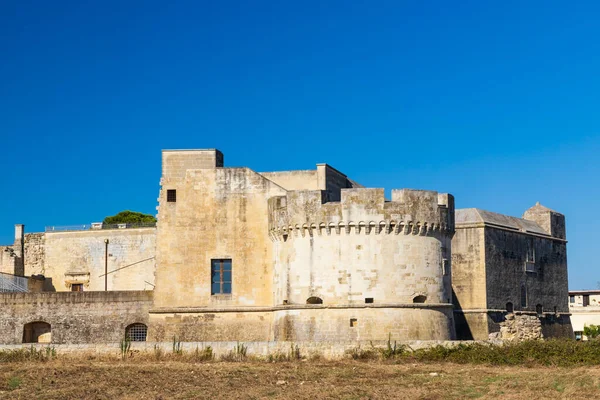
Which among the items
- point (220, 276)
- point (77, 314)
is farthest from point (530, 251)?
point (77, 314)

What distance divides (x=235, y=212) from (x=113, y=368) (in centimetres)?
951

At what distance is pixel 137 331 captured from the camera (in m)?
34.3

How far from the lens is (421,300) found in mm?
30453

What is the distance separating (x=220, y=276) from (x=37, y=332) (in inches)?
309

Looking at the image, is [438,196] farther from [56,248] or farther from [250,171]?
[56,248]

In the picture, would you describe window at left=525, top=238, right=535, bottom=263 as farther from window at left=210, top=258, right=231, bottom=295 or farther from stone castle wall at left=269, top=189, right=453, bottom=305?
window at left=210, top=258, right=231, bottom=295

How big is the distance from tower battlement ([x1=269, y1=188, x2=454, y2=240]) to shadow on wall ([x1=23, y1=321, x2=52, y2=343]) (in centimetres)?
1047

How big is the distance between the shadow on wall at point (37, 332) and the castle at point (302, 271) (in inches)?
2.6

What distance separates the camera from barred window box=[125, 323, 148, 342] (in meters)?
34.2

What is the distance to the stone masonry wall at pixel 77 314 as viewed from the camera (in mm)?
34125

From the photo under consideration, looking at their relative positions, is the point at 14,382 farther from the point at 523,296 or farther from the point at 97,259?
the point at 97,259

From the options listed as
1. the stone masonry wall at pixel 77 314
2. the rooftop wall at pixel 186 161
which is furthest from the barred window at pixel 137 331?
the rooftop wall at pixel 186 161

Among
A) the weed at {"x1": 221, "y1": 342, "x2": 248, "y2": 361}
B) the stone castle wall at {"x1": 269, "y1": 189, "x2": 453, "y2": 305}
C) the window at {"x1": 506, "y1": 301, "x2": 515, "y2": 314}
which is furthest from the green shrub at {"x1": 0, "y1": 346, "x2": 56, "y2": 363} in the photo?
the window at {"x1": 506, "y1": 301, "x2": 515, "y2": 314}

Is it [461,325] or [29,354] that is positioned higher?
[461,325]
